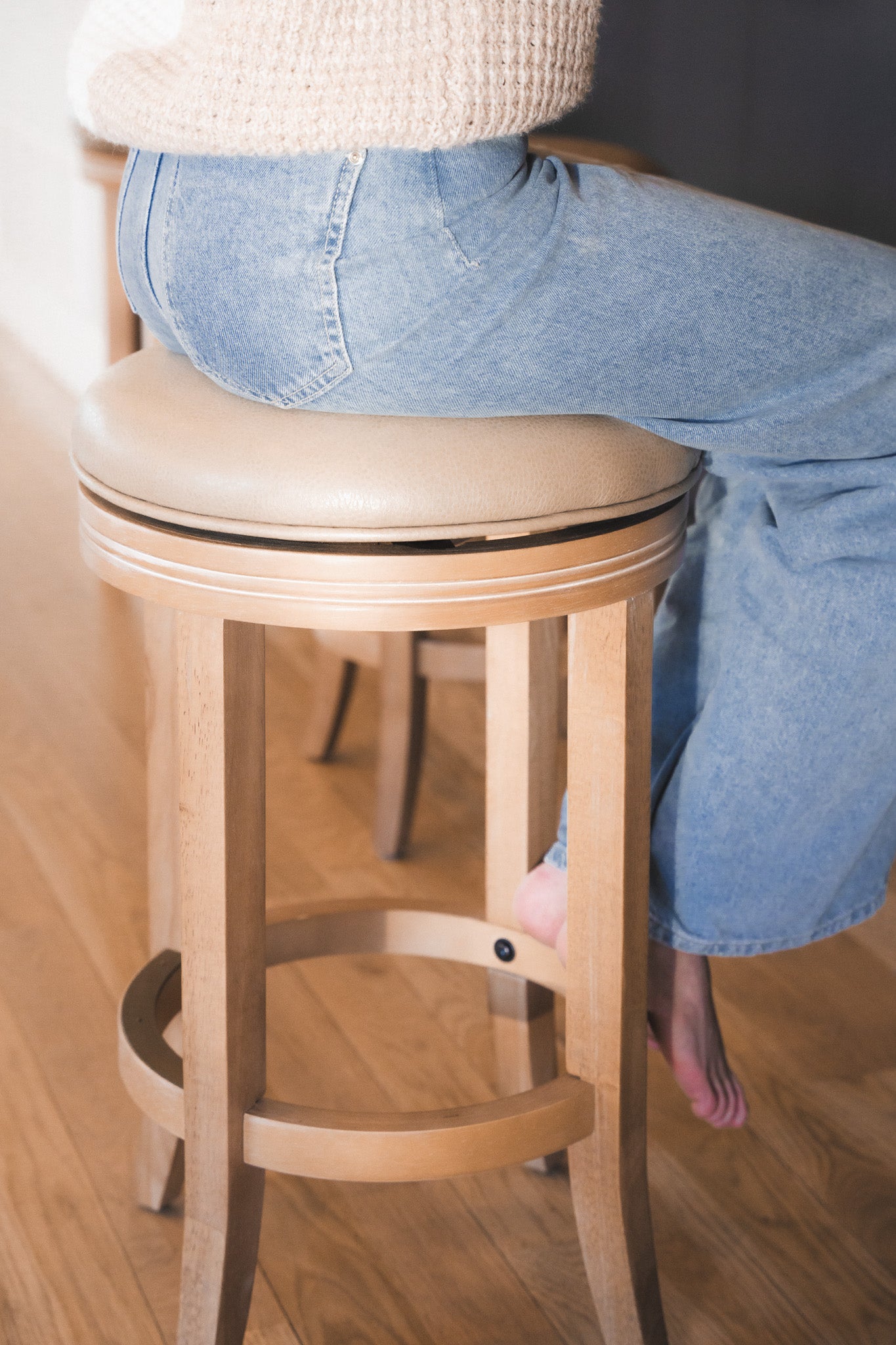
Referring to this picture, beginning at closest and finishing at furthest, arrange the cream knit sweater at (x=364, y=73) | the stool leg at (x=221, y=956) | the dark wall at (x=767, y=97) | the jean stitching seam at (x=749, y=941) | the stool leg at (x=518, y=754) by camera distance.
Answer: the cream knit sweater at (x=364, y=73)
the stool leg at (x=221, y=956)
the jean stitching seam at (x=749, y=941)
the stool leg at (x=518, y=754)
the dark wall at (x=767, y=97)

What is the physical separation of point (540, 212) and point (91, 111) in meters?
0.25

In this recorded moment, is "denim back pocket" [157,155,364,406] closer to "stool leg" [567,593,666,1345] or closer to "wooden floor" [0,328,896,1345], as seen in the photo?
"stool leg" [567,593,666,1345]

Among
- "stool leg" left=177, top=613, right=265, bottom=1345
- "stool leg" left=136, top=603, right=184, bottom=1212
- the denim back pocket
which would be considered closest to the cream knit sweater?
the denim back pocket

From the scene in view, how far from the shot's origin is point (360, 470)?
0.66 meters

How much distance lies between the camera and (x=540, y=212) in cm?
66

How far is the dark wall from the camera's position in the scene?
1173mm

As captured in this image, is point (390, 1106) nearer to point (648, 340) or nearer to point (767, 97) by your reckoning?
point (648, 340)

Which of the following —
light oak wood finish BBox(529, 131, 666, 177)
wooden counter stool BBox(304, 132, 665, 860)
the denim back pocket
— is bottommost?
wooden counter stool BBox(304, 132, 665, 860)

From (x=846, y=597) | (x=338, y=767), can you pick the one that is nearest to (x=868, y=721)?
(x=846, y=597)

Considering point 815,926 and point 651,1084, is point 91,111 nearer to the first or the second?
point 815,926

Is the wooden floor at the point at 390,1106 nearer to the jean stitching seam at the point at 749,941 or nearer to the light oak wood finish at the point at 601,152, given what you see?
the jean stitching seam at the point at 749,941

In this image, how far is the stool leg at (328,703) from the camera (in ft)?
5.34

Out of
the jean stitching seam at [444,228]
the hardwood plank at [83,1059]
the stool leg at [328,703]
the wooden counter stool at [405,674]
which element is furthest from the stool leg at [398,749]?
the jean stitching seam at [444,228]

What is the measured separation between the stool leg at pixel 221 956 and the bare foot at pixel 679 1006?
0.20 metres
